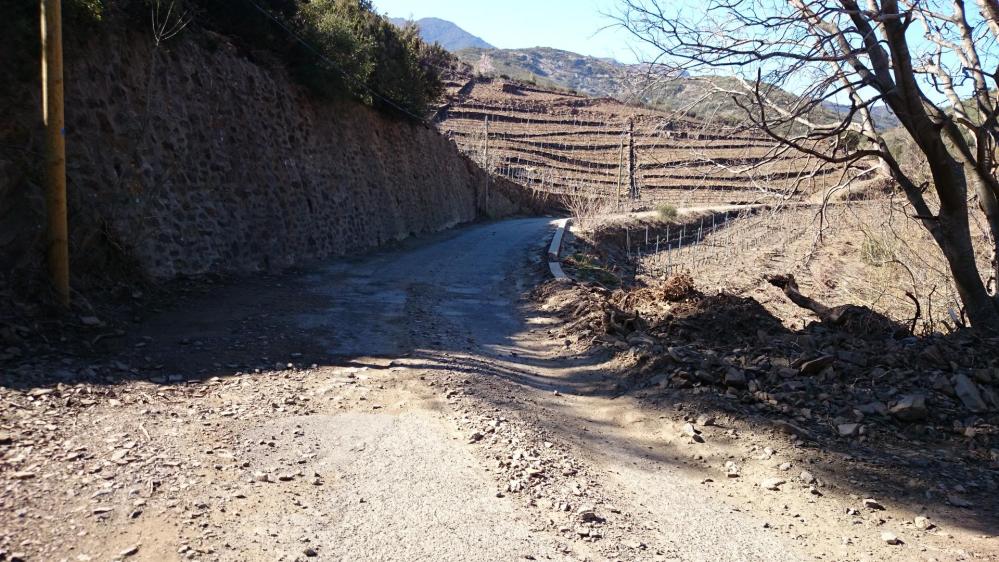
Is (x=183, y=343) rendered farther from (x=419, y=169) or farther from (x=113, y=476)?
(x=419, y=169)

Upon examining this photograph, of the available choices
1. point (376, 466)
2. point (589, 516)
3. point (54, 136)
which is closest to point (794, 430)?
point (589, 516)

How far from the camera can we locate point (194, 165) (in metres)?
10.0

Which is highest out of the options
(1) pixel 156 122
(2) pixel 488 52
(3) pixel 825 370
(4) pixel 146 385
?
(2) pixel 488 52

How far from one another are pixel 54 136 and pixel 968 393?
767cm

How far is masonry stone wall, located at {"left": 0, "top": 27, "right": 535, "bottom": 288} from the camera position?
7.34 meters

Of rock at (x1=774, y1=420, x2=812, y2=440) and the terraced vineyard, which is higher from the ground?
the terraced vineyard

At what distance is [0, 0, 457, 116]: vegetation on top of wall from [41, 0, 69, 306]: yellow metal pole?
1.46 m

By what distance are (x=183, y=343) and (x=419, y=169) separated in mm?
17998

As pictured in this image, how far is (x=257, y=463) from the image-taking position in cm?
381

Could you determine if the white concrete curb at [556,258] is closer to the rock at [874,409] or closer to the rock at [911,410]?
the rock at [874,409]

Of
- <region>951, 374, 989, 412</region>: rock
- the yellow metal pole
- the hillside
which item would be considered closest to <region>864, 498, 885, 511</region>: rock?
<region>951, 374, 989, 412</region>: rock

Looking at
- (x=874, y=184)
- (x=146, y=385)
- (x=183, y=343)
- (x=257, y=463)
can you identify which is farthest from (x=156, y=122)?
(x=874, y=184)

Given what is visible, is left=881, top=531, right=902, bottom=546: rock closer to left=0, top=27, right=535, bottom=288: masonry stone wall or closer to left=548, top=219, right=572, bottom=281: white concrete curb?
left=0, top=27, right=535, bottom=288: masonry stone wall

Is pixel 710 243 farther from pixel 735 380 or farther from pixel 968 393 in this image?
pixel 968 393
